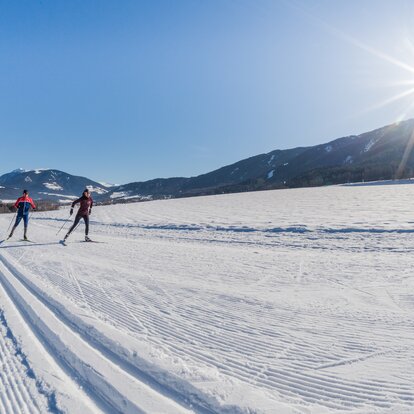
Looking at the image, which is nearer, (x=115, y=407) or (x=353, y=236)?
(x=115, y=407)

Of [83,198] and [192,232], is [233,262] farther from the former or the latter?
[83,198]

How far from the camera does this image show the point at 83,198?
1166 centimetres

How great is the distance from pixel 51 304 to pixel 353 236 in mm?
8128

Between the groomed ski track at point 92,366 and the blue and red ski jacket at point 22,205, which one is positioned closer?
the groomed ski track at point 92,366

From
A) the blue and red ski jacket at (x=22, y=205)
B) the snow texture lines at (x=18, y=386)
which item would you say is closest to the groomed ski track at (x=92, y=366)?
the snow texture lines at (x=18, y=386)

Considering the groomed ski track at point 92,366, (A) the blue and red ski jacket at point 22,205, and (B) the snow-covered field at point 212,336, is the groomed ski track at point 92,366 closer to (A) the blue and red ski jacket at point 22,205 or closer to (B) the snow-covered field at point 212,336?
(B) the snow-covered field at point 212,336

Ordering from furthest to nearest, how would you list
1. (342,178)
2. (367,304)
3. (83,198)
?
(342,178)
(83,198)
(367,304)

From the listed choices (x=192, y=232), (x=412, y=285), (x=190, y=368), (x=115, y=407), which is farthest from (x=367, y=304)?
(x=192, y=232)

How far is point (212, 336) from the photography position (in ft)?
10.4

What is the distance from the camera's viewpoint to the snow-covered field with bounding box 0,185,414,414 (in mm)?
2203

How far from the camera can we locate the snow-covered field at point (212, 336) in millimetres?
2203

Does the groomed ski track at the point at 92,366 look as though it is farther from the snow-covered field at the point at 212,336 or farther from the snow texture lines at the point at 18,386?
the snow texture lines at the point at 18,386

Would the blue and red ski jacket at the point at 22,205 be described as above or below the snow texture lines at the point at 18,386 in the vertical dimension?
above

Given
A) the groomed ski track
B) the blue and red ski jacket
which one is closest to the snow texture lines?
the groomed ski track
